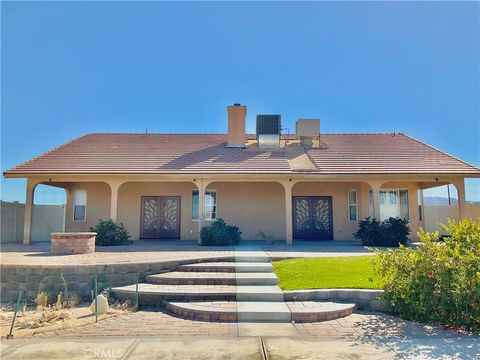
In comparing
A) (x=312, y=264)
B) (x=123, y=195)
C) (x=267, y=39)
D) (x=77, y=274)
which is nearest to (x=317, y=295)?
(x=312, y=264)

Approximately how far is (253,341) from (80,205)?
45.8ft

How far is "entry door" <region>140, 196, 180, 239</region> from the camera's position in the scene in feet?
52.0

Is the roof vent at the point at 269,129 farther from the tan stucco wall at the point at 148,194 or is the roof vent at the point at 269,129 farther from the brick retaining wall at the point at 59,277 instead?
the brick retaining wall at the point at 59,277

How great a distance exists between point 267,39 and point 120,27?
5380mm

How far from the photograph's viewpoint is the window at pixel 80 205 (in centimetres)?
1608

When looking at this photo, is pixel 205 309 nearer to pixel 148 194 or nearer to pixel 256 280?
pixel 256 280

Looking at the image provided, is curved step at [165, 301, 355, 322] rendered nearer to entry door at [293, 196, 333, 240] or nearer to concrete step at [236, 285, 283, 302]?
concrete step at [236, 285, 283, 302]

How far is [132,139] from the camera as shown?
61.4 ft

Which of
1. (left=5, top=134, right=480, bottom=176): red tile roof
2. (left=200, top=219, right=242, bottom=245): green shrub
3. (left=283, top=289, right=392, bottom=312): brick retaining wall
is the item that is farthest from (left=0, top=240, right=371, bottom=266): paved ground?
(left=5, top=134, right=480, bottom=176): red tile roof

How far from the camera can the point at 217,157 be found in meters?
15.8

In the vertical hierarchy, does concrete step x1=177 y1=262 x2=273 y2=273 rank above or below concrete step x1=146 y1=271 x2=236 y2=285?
above

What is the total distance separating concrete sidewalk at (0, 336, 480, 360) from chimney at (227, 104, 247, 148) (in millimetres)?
13202

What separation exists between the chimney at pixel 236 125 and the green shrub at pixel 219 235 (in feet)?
18.0

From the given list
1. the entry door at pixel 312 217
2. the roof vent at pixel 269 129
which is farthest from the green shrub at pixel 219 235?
the roof vent at pixel 269 129
